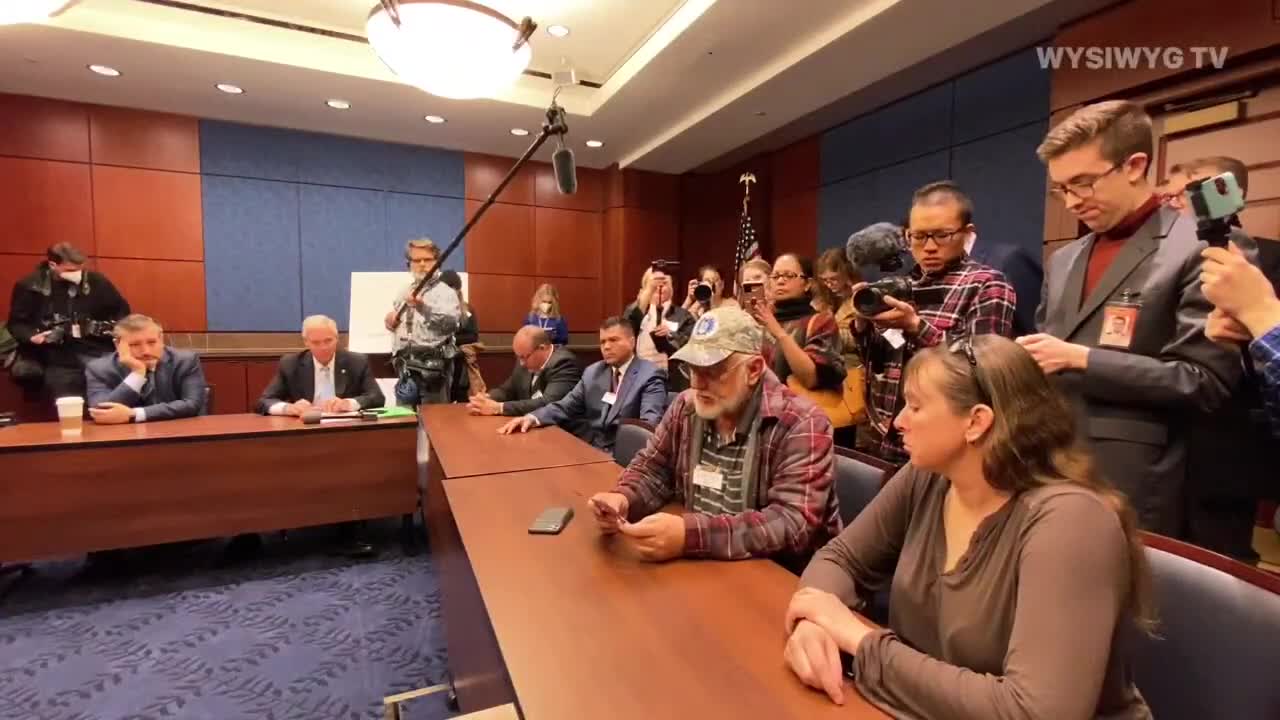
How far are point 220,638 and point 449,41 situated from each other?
97.1 inches

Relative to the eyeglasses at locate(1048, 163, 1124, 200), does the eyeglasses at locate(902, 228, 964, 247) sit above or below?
below

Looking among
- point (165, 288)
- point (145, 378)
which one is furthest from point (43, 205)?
point (145, 378)

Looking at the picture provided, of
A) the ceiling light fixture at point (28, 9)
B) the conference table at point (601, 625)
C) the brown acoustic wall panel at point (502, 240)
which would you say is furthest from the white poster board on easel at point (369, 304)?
the conference table at point (601, 625)

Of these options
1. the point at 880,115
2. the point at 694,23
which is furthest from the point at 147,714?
the point at 880,115

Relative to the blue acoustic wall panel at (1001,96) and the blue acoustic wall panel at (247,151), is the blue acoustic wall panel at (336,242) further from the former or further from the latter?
the blue acoustic wall panel at (1001,96)

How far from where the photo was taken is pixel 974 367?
3.04 feet

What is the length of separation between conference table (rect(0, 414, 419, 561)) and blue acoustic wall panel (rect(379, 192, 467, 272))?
112 inches

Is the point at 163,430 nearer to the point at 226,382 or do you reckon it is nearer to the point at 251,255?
the point at 226,382

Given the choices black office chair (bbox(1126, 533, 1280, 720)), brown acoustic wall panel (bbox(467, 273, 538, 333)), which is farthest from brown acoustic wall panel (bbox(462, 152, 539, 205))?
black office chair (bbox(1126, 533, 1280, 720))

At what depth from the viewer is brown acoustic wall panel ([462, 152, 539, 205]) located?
6.01 m

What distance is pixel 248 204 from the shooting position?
5.27 metres

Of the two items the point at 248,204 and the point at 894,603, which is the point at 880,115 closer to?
the point at 894,603

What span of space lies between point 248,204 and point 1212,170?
6.04 meters

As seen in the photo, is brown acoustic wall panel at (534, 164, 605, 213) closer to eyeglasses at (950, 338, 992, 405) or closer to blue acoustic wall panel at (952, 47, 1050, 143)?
blue acoustic wall panel at (952, 47, 1050, 143)
